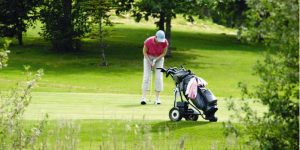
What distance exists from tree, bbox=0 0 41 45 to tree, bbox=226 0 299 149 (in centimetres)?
4113

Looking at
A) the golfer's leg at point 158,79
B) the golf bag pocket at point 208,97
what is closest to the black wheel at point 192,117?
the golf bag pocket at point 208,97

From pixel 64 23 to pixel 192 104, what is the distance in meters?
32.1

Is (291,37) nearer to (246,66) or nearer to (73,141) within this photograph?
(73,141)

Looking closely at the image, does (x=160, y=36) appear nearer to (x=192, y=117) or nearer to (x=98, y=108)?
(x=98, y=108)

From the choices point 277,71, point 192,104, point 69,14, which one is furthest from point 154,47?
point 69,14

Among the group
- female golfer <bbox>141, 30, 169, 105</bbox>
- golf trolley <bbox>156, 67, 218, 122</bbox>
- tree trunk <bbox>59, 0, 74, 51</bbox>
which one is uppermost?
female golfer <bbox>141, 30, 169, 105</bbox>

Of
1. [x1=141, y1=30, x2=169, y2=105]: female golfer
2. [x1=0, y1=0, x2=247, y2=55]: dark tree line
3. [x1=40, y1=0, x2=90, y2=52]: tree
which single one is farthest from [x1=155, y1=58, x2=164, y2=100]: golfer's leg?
[x1=40, y1=0, x2=90, y2=52]: tree

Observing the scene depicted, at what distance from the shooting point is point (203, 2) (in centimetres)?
4553

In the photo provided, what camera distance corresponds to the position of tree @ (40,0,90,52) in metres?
46.6

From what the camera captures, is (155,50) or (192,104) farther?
(155,50)

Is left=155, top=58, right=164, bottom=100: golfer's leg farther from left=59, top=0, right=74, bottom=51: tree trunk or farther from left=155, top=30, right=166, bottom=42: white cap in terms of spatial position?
left=59, top=0, right=74, bottom=51: tree trunk

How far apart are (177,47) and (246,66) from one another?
971cm

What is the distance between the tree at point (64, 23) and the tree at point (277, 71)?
3782 centimetres

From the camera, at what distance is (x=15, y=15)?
4834 cm
